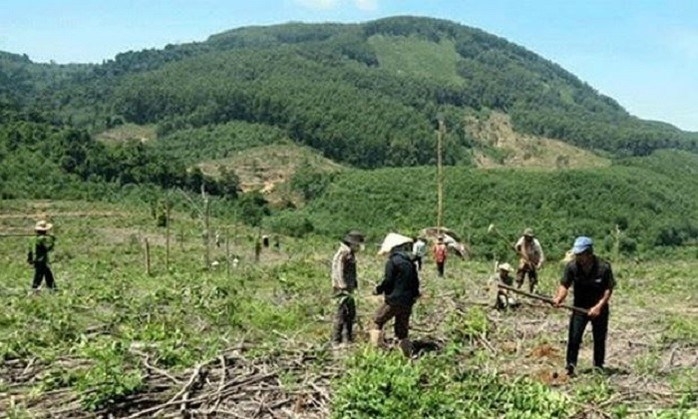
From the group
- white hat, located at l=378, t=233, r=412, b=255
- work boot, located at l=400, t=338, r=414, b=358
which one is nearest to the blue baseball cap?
white hat, located at l=378, t=233, r=412, b=255

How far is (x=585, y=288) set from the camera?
9180 mm

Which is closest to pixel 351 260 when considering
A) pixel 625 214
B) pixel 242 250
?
pixel 242 250

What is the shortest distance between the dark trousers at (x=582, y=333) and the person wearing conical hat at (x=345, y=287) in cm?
276

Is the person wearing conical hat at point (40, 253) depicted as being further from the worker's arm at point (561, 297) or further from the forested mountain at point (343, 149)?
the forested mountain at point (343, 149)

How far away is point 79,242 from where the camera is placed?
122 ft

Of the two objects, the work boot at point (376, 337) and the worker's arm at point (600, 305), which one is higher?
the worker's arm at point (600, 305)

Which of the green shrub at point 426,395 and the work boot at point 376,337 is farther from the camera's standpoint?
the work boot at point 376,337

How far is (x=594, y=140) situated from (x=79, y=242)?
139 meters

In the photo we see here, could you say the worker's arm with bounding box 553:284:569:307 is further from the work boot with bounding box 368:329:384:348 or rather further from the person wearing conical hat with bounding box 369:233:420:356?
the work boot with bounding box 368:329:384:348

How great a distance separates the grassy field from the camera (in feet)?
24.8

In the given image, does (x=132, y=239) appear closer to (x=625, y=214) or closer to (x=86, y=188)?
(x=86, y=188)

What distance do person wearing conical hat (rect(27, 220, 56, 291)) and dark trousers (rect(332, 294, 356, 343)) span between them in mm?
6893

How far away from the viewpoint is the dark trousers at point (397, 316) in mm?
9828

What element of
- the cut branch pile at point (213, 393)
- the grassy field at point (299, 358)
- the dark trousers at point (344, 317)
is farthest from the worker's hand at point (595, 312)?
the dark trousers at point (344, 317)
